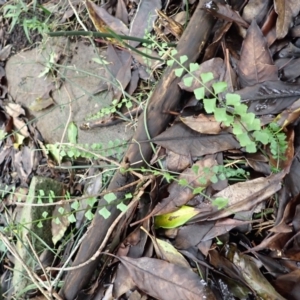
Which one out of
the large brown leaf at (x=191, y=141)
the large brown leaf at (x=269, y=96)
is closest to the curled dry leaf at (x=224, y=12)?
the large brown leaf at (x=269, y=96)

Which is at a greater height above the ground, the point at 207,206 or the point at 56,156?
the point at 207,206

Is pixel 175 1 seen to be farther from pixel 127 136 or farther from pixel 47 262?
pixel 47 262

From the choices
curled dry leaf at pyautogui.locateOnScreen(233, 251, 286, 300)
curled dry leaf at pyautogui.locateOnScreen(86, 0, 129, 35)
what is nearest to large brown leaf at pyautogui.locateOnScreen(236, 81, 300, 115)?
curled dry leaf at pyautogui.locateOnScreen(233, 251, 286, 300)

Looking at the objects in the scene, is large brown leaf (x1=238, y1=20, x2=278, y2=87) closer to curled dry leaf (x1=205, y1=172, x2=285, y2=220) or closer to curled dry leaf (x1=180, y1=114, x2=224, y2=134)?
curled dry leaf (x1=180, y1=114, x2=224, y2=134)

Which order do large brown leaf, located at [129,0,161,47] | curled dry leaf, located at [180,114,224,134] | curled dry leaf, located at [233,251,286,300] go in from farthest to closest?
large brown leaf, located at [129,0,161,47] < curled dry leaf, located at [180,114,224,134] < curled dry leaf, located at [233,251,286,300]

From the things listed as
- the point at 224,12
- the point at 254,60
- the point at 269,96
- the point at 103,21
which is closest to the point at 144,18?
the point at 103,21

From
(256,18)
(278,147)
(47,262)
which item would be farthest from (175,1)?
(47,262)

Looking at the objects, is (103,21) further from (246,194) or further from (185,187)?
(246,194)

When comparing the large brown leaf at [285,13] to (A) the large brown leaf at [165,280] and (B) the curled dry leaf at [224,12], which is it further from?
(A) the large brown leaf at [165,280]
